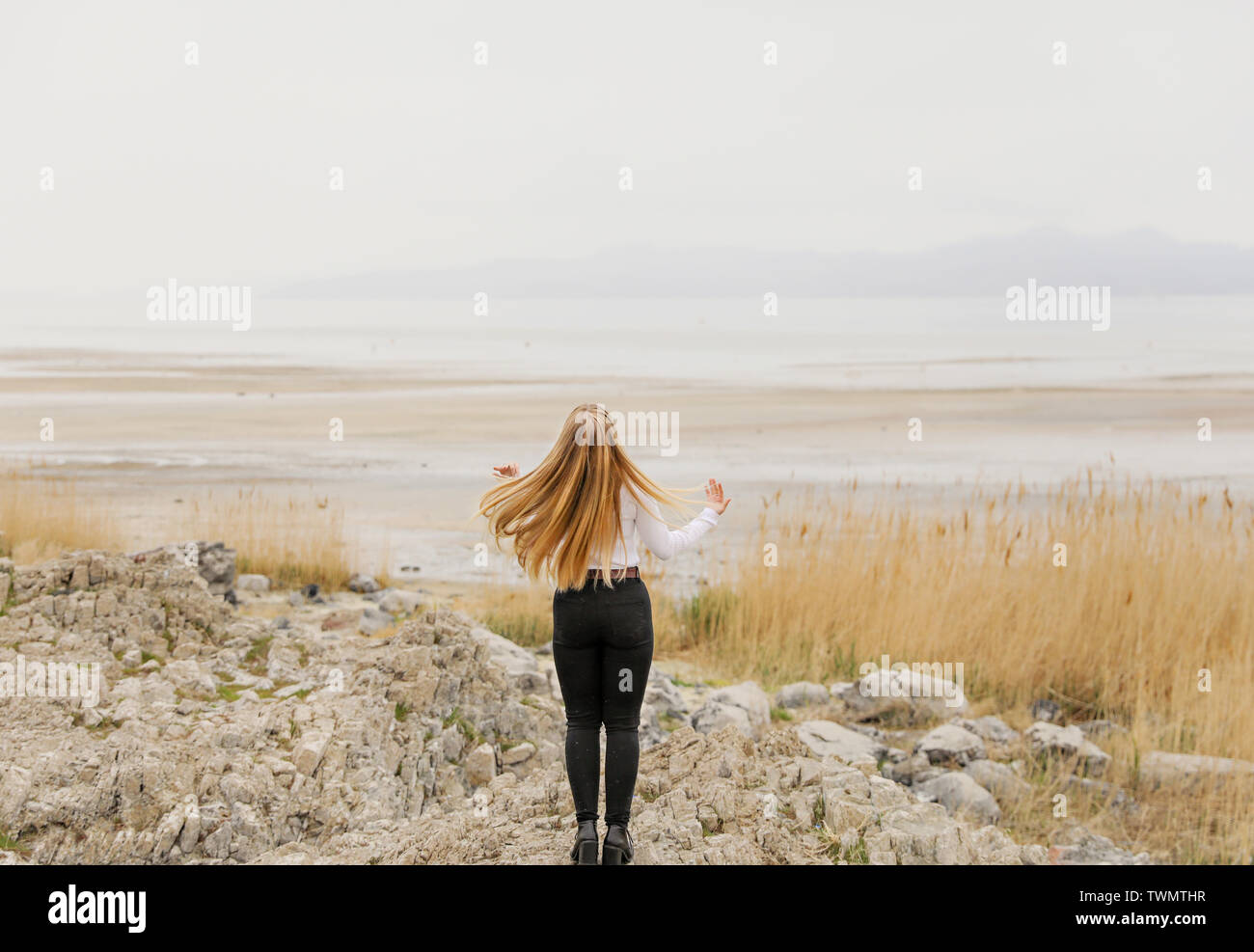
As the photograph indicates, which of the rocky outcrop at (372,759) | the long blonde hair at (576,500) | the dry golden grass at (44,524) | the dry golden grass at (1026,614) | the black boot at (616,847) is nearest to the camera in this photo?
the long blonde hair at (576,500)

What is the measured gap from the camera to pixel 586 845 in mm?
4434

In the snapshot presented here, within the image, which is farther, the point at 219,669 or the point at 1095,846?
the point at 219,669

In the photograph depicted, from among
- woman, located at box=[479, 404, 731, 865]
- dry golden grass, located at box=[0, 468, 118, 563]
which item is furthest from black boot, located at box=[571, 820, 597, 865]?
dry golden grass, located at box=[0, 468, 118, 563]

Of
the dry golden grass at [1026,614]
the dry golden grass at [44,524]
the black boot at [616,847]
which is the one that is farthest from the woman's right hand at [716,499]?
the dry golden grass at [44,524]

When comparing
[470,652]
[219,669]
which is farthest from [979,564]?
[219,669]

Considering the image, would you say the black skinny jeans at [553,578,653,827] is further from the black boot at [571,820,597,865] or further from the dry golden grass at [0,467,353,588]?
the dry golden grass at [0,467,353,588]

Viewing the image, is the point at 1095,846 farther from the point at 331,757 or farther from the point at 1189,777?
the point at 331,757

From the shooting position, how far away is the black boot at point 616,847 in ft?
14.5

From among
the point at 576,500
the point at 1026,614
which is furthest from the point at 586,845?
the point at 1026,614

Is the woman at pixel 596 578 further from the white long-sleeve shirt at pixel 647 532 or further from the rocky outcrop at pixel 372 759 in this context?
the rocky outcrop at pixel 372 759

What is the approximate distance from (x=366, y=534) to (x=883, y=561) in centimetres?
A: 645

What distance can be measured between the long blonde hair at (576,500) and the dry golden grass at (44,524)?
25.5ft
